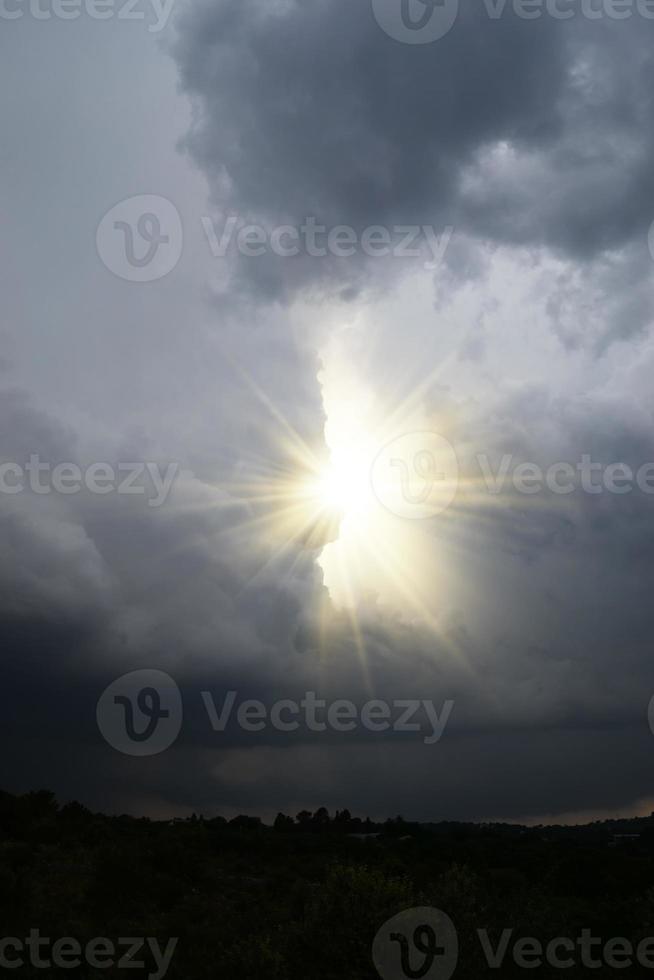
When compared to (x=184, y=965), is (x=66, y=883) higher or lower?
higher

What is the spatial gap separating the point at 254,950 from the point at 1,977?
8868mm

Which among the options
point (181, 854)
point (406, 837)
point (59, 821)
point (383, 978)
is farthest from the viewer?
point (406, 837)

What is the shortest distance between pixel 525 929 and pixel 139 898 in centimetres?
2226

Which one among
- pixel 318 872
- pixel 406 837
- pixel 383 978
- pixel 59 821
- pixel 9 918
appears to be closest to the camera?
pixel 383 978

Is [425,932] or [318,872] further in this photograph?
[318,872]

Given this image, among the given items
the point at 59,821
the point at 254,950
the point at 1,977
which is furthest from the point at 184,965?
the point at 59,821

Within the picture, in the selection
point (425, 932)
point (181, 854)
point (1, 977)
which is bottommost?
point (1, 977)

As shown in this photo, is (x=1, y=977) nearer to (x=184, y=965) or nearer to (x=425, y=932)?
(x=184, y=965)

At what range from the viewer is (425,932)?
27.7 m

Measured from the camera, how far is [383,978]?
2648 centimetres

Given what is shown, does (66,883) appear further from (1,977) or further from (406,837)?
(406,837)

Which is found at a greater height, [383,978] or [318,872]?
[318,872]

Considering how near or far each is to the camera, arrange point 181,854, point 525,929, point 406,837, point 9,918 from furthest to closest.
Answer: point 406,837 < point 181,854 < point 9,918 < point 525,929

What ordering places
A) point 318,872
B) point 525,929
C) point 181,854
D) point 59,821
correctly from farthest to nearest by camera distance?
point 59,821, point 318,872, point 181,854, point 525,929
